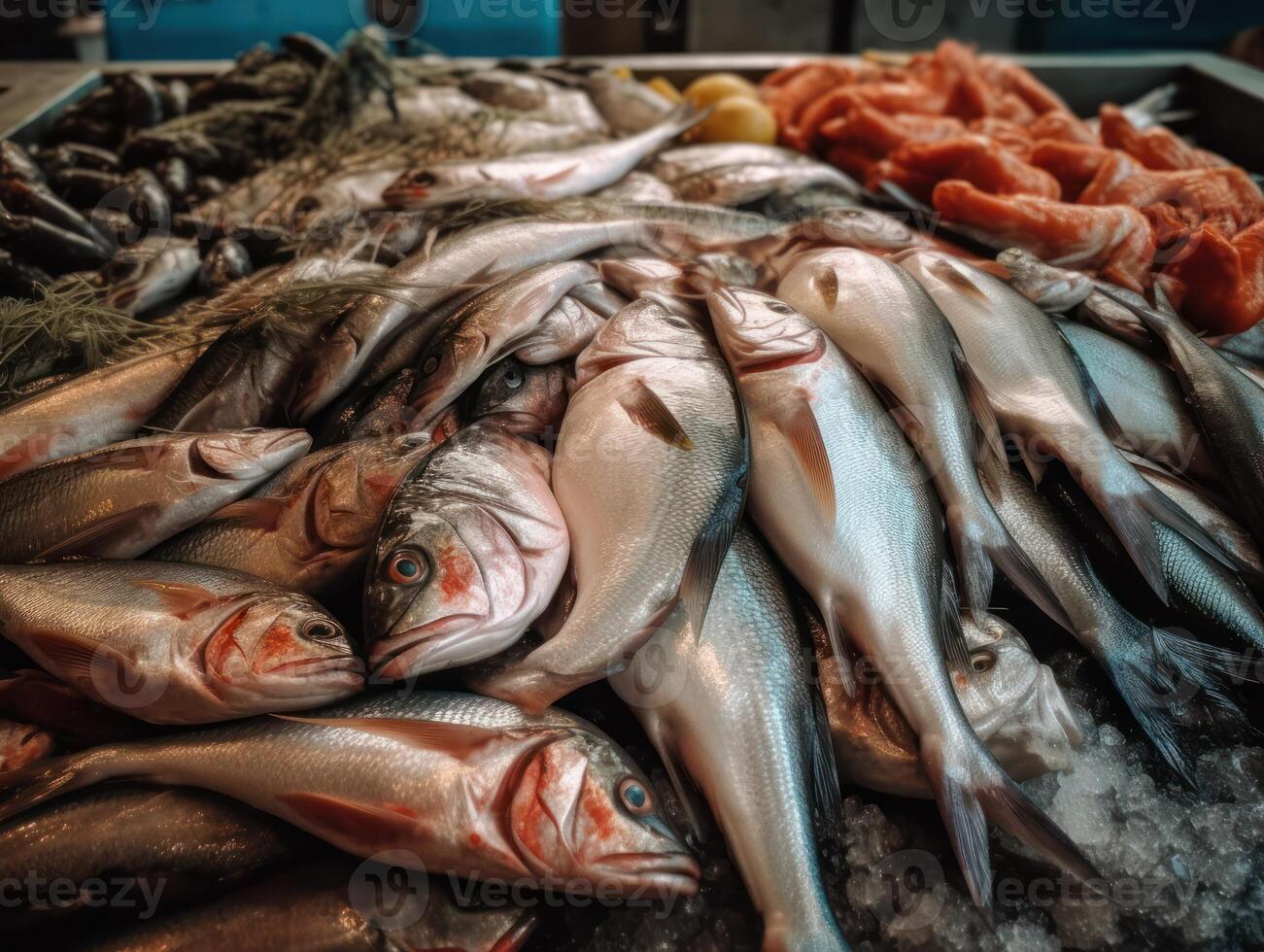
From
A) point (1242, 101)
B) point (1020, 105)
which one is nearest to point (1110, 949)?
point (1020, 105)

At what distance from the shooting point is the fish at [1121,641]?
1.43 metres

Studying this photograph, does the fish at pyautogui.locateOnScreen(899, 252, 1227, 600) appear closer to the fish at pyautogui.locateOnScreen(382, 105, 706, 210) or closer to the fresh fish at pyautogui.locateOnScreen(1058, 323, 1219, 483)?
the fresh fish at pyautogui.locateOnScreen(1058, 323, 1219, 483)

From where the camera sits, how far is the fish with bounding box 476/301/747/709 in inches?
48.5

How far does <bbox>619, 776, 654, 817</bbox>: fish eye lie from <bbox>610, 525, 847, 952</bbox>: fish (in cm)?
12

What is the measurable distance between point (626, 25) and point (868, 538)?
7.91m

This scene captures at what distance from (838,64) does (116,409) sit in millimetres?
3778

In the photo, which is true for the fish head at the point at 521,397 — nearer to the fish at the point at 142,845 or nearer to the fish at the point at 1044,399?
the fish at the point at 142,845

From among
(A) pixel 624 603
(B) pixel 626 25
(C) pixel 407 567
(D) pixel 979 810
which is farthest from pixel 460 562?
(B) pixel 626 25

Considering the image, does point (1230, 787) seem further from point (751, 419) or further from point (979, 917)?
point (751, 419)

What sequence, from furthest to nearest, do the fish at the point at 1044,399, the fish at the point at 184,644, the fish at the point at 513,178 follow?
the fish at the point at 513,178, the fish at the point at 1044,399, the fish at the point at 184,644

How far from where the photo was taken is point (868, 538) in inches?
54.9

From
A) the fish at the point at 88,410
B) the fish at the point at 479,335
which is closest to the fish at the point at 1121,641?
the fish at the point at 479,335

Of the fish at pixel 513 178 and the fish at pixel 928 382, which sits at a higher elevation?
the fish at pixel 513 178

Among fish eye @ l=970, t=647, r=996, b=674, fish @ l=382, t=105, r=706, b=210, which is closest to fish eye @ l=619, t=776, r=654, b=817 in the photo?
fish eye @ l=970, t=647, r=996, b=674
